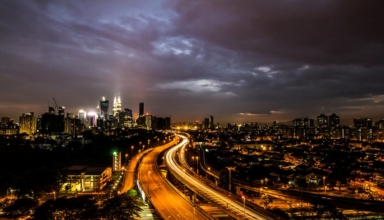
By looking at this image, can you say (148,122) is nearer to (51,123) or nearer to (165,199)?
(51,123)

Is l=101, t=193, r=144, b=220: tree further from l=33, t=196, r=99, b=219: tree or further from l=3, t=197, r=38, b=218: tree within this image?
Answer: l=3, t=197, r=38, b=218: tree

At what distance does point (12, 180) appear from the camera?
29812 millimetres

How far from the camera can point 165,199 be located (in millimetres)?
24016

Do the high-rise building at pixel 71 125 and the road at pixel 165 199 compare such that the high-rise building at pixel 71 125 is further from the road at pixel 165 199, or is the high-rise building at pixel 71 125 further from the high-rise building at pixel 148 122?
the road at pixel 165 199

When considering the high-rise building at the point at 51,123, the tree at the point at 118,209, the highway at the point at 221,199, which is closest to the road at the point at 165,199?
the highway at the point at 221,199

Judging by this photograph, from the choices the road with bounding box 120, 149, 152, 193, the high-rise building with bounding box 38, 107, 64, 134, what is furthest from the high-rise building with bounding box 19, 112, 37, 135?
the road with bounding box 120, 149, 152, 193

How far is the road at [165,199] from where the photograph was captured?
65.3 ft

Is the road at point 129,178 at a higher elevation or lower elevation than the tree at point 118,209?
lower

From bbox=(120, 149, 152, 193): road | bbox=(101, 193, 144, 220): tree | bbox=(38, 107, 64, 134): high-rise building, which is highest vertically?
bbox=(38, 107, 64, 134): high-rise building

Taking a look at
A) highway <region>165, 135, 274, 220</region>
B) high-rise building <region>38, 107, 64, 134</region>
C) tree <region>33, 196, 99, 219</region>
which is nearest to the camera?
tree <region>33, 196, 99, 219</region>

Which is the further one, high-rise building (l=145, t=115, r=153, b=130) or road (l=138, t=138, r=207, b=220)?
high-rise building (l=145, t=115, r=153, b=130)

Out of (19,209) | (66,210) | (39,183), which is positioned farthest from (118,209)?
(39,183)

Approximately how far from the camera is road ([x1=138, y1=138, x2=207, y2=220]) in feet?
65.3

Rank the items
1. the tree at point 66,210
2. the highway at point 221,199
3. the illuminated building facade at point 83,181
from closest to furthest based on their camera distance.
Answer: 1. the tree at point 66,210
2. the highway at point 221,199
3. the illuminated building facade at point 83,181
